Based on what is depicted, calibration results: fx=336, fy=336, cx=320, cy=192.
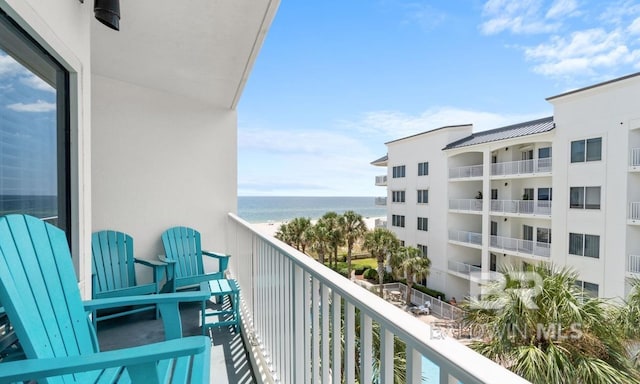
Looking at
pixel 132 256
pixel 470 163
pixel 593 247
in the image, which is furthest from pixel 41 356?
pixel 470 163

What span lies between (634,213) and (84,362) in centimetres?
1564

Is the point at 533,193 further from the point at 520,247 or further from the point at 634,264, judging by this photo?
the point at 634,264

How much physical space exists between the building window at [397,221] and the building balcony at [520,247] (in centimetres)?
553

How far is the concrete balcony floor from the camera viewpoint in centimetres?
223

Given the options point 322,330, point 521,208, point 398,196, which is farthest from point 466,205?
point 322,330

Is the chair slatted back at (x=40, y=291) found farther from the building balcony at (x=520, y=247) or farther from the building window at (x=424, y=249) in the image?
the building window at (x=424, y=249)

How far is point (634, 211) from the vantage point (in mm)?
11555

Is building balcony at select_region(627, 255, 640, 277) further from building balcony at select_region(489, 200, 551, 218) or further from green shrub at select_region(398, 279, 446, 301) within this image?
green shrub at select_region(398, 279, 446, 301)

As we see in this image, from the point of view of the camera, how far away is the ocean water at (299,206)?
51219 mm

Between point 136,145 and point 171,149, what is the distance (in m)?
0.38

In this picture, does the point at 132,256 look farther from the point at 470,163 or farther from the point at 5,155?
the point at 470,163

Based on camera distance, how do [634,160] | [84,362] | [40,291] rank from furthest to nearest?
1. [634,160]
2. [40,291]
3. [84,362]

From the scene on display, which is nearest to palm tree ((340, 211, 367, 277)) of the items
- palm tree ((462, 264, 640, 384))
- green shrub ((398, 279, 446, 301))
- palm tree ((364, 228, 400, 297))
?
palm tree ((364, 228, 400, 297))

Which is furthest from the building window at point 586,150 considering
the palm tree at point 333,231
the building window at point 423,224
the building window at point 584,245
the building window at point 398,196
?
the palm tree at point 333,231
